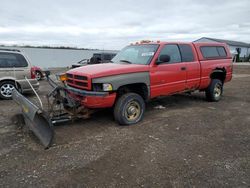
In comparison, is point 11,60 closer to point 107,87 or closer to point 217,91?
point 107,87

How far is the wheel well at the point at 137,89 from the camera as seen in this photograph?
5386 millimetres

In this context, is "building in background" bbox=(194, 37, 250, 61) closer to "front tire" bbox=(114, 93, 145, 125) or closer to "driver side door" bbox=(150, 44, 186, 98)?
"driver side door" bbox=(150, 44, 186, 98)

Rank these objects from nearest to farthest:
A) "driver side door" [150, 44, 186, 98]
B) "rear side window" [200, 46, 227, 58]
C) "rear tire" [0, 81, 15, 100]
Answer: "driver side door" [150, 44, 186, 98] < "rear side window" [200, 46, 227, 58] < "rear tire" [0, 81, 15, 100]

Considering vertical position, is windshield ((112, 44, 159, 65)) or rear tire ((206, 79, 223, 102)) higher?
windshield ((112, 44, 159, 65))

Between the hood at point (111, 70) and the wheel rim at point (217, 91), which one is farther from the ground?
the hood at point (111, 70)

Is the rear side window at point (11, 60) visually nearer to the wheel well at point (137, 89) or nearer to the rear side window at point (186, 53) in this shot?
the wheel well at point (137, 89)

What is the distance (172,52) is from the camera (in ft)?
20.4

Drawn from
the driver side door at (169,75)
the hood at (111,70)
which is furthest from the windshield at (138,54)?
the hood at (111,70)

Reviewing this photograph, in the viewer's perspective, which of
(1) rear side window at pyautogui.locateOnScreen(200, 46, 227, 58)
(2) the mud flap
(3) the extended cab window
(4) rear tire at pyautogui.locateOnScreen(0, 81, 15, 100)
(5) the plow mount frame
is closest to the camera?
(2) the mud flap

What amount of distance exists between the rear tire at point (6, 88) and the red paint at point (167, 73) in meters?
3.72

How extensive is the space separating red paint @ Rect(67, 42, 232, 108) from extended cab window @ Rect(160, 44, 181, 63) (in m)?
0.12

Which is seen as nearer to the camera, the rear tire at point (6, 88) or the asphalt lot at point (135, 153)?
the asphalt lot at point (135, 153)

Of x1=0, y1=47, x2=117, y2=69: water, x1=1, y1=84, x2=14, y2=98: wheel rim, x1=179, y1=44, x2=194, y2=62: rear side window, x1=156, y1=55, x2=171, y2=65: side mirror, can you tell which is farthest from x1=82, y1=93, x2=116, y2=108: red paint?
x1=0, y1=47, x2=117, y2=69: water

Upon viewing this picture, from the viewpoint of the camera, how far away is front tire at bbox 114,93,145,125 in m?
5.12
